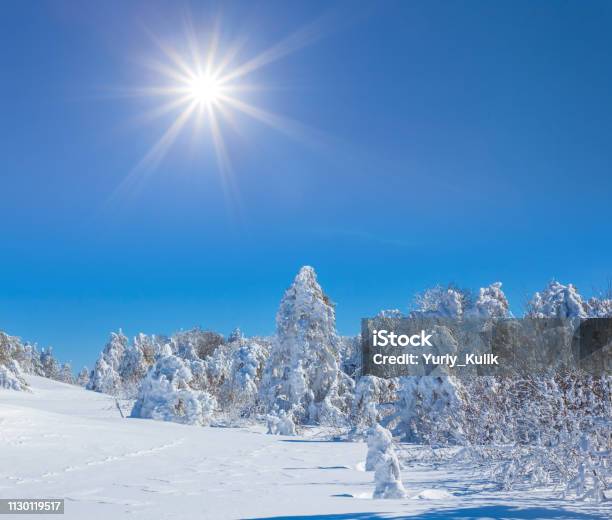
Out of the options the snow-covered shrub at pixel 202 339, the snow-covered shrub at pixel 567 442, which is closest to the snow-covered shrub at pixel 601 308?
the snow-covered shrub at pixel 567 442

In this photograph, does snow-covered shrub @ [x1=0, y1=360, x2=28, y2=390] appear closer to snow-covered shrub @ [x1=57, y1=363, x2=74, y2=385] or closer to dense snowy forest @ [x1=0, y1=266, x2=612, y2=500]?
dense snowy forest @ [x1=0, y1=266, x2=612, y2=500]

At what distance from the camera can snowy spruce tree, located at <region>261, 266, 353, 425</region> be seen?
26500mm

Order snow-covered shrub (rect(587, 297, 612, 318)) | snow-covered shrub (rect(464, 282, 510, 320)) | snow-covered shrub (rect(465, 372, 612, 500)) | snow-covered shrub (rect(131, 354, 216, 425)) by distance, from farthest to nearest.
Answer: snow-covered shrub (rect(131, 354, 216, 425))
snow-covered shrub (rect(464, 282, 510, 320))
snow-covered shrub (rect(587, 297, 612, 318))
snow-covered shrub (rect(465, 372, 612, 500))

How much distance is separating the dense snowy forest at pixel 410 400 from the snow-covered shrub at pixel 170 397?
43 mm

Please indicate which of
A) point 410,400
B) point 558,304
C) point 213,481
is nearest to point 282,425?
point 410,400

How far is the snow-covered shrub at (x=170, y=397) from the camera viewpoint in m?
22.5

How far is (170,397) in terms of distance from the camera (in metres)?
22.6

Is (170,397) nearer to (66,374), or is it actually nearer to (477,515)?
(477,515)

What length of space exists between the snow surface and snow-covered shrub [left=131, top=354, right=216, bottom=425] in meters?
7.64

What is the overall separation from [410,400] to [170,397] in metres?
10.3

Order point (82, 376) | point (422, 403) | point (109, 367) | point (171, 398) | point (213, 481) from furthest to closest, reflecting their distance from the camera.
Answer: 1. point (82, 376)
2. point (109, 367)
3. point (171, 398)
4. point (422, 403)
5. point (213, 481)

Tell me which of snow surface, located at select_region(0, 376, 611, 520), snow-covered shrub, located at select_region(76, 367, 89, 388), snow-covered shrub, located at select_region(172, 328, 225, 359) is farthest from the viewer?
snow-covered shrub, located at select_region(76, 367, 89, 388)

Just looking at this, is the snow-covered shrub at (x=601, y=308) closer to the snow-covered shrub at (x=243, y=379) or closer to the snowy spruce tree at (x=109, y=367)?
the snow-covered shrub at (x=243, y=379)

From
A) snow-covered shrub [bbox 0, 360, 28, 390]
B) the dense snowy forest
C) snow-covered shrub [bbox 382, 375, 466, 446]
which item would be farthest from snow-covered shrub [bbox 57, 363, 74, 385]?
snow-covered shrub [bbox 382, 375, 466, 446]
